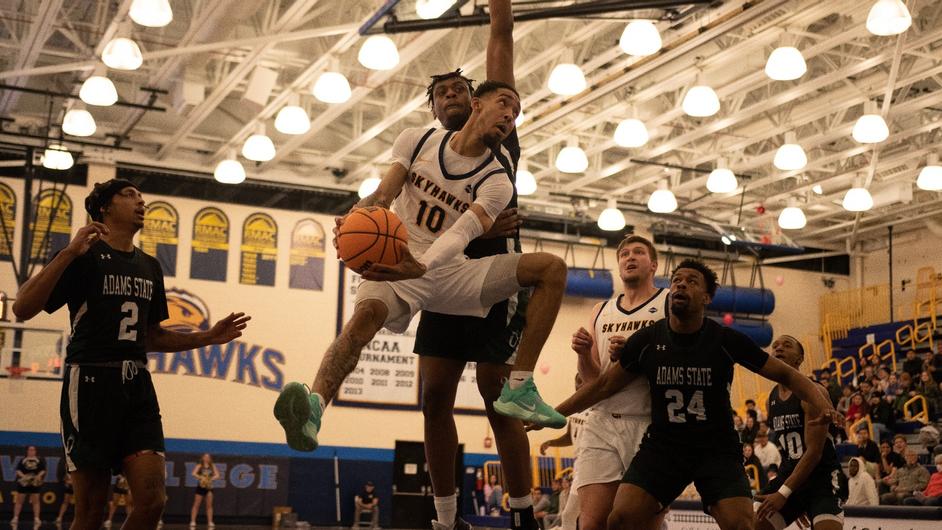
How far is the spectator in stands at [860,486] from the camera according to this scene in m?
15.6

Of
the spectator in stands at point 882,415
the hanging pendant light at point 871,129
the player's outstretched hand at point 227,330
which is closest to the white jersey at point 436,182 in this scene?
the player's outstretched hand at point 227,330

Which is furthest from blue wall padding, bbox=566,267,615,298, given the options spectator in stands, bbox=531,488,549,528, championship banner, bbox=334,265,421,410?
spectator in stands, bbox=531,488,549,528

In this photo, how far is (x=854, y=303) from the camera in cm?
3027

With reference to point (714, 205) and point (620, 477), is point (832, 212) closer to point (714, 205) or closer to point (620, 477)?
point (714, 205)

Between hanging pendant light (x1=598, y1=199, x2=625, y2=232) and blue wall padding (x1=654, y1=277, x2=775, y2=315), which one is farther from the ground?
hanging pendant light (x1=598, y1=199, x2=625, y2=232)

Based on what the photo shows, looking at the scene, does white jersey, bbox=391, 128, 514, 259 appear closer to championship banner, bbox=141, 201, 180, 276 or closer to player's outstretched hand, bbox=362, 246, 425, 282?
player's outstretched hand, bbox=362, 246, 425, 282

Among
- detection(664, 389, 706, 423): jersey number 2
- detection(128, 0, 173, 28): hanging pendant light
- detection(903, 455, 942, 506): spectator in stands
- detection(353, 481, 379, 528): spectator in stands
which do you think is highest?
detection(128, 0, 173, 28): hanging pendant light

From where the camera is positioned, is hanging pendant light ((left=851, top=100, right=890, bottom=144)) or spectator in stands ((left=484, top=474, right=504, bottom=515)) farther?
spectator in stands ((left=484, top=474, right=504, bottom=515))

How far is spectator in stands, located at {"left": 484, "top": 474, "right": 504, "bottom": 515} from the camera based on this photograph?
2441 cm

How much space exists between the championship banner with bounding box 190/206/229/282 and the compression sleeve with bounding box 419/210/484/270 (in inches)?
770

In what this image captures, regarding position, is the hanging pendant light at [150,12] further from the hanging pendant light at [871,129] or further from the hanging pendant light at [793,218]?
the hanging pendant light at [793,218]

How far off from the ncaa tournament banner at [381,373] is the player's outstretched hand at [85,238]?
64.2 feet

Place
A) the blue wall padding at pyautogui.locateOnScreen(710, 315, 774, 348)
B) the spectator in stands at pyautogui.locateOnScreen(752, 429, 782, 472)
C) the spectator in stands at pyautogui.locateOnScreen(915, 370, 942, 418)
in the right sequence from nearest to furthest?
1. the spectator in stands at pyautogui.locateOnScreen(752, 429, 782, 472)
2. the spectator in stands at pyautogui.locateOnScreen(915, 370, 942, 418)
3. the blue wall padding at pyautogui.locateOnScreen(710, 315, 774, 348)

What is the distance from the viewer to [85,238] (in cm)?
559
